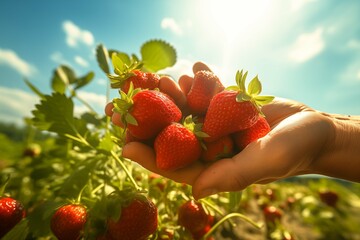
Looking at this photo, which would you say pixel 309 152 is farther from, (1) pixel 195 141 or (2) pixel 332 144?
(1) pixel 195 141

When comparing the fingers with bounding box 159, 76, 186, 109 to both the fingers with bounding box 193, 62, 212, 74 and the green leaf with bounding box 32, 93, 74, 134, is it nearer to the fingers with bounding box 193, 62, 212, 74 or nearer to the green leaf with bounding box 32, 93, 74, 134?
the fingers with bounding box 193, 62, 212, 74

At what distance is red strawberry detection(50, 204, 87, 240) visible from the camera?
918 mm

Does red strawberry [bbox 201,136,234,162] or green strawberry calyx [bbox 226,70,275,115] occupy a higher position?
green strawberry calyx [bbox 226,70,275,115]

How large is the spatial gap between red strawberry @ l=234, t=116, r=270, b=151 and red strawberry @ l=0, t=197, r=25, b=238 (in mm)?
934

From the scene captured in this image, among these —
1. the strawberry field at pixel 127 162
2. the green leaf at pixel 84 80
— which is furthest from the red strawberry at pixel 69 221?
the green leaf at pixel 84 80

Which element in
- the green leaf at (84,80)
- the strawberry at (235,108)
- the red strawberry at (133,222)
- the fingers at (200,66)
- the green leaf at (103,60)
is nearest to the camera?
the red strawberry at (133,222)

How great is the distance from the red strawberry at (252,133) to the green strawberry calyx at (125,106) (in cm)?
44

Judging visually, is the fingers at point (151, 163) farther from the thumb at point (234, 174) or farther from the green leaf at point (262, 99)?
the green leaf at point (262, 99)

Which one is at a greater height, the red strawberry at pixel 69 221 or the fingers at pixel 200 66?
the fingers at pixel 200 66

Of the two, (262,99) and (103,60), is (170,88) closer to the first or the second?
(262,99)

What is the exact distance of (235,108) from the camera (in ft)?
3.26

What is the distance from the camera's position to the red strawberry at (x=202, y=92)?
1.17m

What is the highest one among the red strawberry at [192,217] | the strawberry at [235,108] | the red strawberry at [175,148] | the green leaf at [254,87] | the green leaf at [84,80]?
the green leaf at [84,80]

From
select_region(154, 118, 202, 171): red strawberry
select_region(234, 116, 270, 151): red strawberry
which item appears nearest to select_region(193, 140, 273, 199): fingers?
select_region(154, 118, 202, 171): red strawberry
